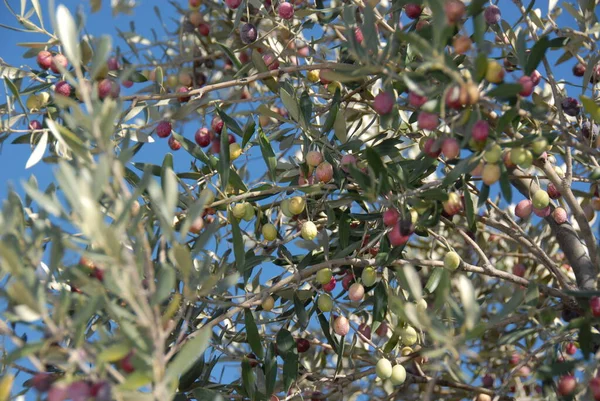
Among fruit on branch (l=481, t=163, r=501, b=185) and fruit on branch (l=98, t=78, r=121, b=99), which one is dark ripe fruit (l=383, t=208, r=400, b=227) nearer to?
fruit on branch (l=481, t=163, r=501, b=185)

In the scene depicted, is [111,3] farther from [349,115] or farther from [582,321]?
[582,321]

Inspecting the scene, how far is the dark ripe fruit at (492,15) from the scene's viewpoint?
1.96 m

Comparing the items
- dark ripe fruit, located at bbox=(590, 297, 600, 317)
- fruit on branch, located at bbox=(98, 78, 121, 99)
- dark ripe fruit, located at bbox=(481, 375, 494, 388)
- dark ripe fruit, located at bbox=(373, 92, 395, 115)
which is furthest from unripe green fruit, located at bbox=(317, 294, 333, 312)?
dark ripe fruit, located at bbox=(481, 375, 494, 388)

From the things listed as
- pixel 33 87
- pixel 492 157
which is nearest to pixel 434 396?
pixel 492 157

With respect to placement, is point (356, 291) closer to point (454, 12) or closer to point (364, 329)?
point (364, 329)

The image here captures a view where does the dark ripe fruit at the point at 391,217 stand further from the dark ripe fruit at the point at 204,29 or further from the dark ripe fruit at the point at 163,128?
the dark ripe fruit at the point at 204,29

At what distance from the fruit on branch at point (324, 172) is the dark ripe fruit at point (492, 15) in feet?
1.95

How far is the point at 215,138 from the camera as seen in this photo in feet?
7.43

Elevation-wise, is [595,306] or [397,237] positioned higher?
[397,237]

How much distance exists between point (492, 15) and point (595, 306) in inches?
32.8

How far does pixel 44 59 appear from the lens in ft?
7.18

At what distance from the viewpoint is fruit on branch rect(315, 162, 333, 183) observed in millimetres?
1760

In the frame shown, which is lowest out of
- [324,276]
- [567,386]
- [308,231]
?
[567,386]

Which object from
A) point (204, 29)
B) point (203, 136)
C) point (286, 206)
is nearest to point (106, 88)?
point (203, 136)
